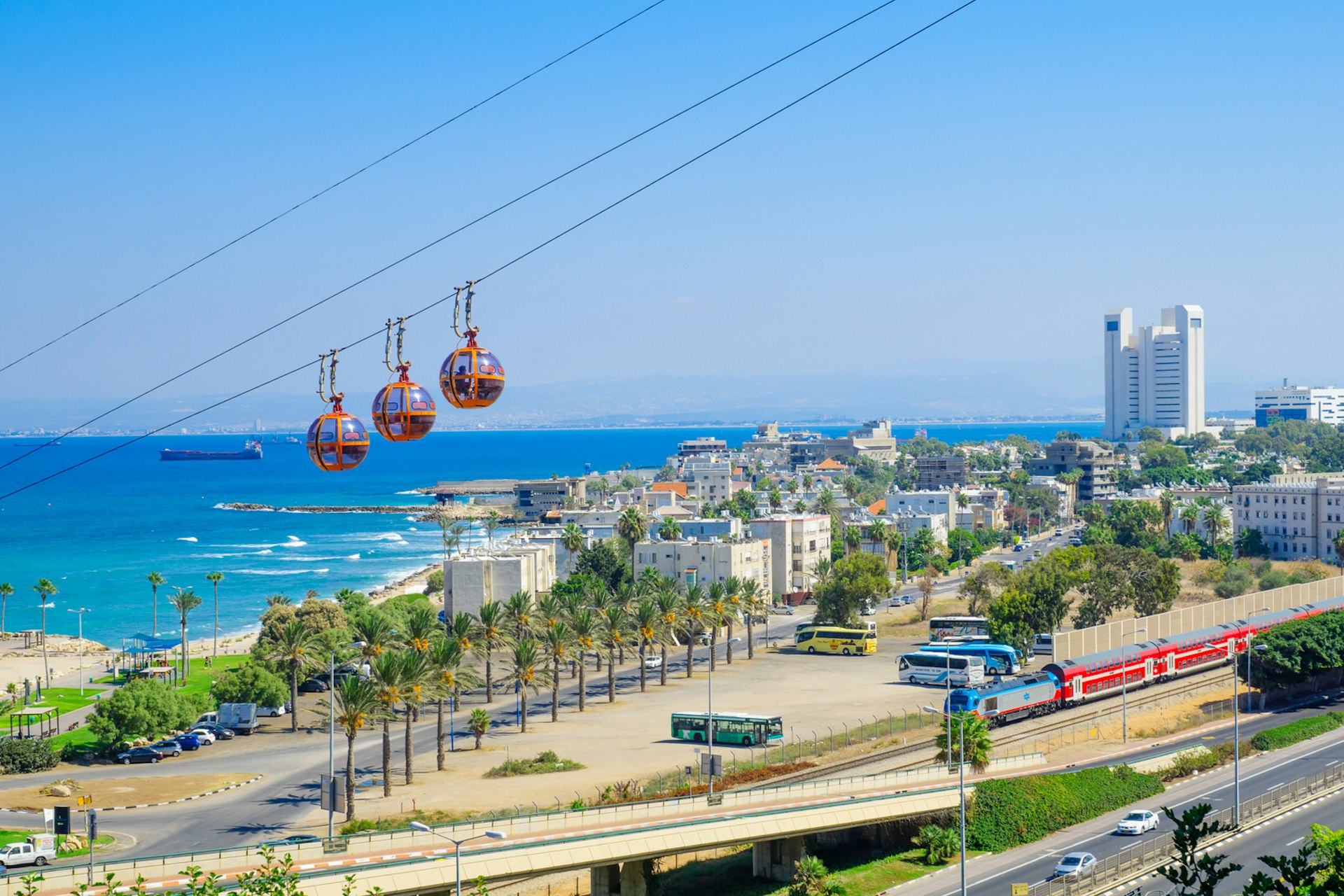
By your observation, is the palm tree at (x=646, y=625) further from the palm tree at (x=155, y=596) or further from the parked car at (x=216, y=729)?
the palm tree at (x=155, y=596)

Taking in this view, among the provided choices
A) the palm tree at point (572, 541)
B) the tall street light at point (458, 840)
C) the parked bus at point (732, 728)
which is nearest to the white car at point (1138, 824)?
the parked bus at point (732, 728)

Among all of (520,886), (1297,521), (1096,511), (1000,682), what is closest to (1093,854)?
(520,886)

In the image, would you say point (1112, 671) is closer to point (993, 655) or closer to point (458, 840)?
point (993, 655)

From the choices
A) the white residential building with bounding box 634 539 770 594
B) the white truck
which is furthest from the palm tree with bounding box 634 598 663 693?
the white truck

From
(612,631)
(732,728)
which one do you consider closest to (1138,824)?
(732,728)

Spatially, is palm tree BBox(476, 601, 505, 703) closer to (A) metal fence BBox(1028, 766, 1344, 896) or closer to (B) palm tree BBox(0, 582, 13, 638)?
(A) metal fence BBox(1028, 766, 1344, 896)

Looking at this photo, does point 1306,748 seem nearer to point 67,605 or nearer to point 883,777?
point 883,777
